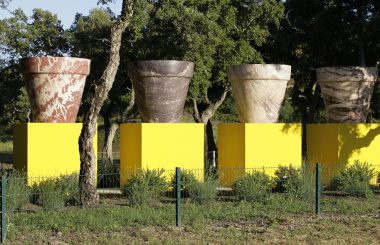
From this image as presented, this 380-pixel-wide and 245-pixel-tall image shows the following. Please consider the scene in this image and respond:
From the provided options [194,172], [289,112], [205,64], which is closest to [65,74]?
[194,172]

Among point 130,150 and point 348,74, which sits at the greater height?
point 348,74

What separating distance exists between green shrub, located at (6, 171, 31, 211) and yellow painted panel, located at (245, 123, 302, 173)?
517 cm

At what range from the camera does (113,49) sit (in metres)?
11.9

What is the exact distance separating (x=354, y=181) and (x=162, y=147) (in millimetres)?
3994

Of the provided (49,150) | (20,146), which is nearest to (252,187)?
(49,150)

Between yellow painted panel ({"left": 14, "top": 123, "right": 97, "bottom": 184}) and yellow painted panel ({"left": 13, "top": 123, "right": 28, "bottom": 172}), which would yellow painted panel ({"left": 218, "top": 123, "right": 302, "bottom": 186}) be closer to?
yellow painted panel ({"left": 14, "top": 123, "right": 97, "bottom": 184})

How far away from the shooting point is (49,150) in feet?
42.9

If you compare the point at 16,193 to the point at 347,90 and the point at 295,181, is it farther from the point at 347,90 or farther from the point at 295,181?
the point at 347,90

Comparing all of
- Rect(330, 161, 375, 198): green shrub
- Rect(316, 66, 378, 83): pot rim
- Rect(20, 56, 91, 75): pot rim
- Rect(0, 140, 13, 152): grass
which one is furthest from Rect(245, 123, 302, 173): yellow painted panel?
Rect(0, 140, 13, 152): grass

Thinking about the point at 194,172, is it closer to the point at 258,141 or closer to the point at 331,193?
the point at 258,141

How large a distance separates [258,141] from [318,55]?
37.5 ft

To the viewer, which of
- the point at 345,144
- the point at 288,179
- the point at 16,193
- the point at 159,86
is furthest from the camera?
the point at 345,144

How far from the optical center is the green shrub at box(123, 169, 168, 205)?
1167cm

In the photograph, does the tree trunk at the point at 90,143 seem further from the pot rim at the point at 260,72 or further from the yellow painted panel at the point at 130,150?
the pot rim at the point at 260,72
